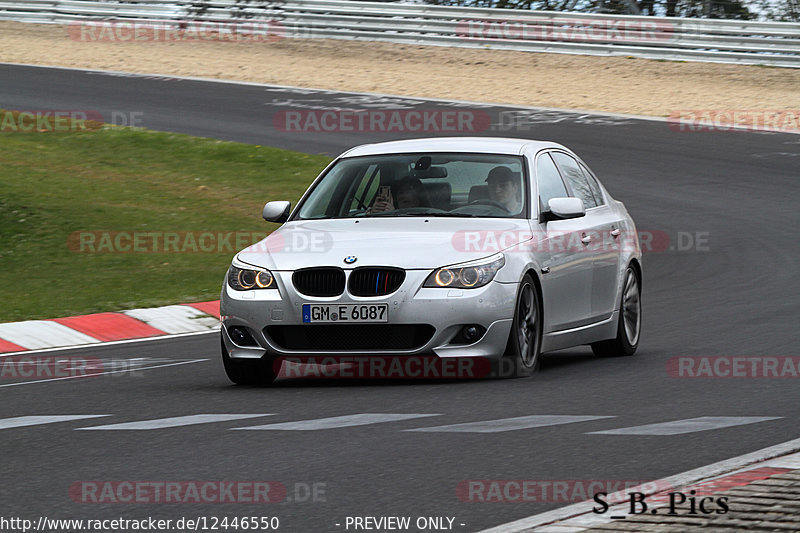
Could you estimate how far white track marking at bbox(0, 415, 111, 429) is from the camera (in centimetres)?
802

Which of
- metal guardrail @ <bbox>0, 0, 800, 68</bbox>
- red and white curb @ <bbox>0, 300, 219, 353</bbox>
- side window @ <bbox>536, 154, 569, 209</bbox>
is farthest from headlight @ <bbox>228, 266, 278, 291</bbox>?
metal guardrail @ <bbox>0, 0, 800, 68</bbox>

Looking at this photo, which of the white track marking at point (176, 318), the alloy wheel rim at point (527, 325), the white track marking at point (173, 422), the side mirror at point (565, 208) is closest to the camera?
the white track marking at point (173, 422)

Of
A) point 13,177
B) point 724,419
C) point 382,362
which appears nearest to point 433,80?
point 13,177

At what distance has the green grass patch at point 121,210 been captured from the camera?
14859 mm

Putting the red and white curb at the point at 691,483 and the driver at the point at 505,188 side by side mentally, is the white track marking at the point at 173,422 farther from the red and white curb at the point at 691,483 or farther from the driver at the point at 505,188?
the red and white curb at the point at 691,483

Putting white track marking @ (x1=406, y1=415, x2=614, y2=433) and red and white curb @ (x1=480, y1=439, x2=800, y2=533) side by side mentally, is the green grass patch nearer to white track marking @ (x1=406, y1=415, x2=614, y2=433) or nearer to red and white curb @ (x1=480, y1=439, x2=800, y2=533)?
white track marking @ (x1=406, y1=415, x2=614, y2=433)

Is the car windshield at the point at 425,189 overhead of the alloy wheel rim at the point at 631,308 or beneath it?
overhead

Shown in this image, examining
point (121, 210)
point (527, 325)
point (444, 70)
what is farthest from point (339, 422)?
point (444, 70)

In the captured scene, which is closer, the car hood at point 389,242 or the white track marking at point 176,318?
the car hood at point 389,242

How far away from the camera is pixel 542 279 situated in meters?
9.57

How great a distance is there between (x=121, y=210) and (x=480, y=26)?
18.7 meters

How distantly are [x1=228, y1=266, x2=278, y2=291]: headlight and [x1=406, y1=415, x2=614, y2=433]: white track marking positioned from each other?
1.99 m

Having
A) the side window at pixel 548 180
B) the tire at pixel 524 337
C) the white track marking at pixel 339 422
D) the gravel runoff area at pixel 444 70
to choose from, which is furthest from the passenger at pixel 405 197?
the gravel runoff area at pixel 444 70

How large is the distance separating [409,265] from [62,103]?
20.7 m
